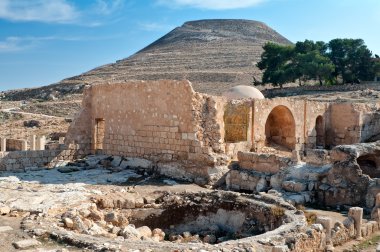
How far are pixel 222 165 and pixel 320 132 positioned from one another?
946 centimetres

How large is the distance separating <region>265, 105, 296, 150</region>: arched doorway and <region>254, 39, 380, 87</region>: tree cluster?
22.9m

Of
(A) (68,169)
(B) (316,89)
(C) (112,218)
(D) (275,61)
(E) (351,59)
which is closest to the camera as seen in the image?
(C) (112,218)

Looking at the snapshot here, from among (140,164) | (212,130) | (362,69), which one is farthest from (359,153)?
(362,69)

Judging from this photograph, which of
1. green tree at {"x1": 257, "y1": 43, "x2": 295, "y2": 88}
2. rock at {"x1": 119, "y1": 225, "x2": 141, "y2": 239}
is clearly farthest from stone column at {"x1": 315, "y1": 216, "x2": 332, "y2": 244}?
green tree at {"x1": 257, "y1": 43, "x2": 295, "y2": 88}

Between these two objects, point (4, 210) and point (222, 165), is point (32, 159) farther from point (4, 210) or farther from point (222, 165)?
point (222, 165)

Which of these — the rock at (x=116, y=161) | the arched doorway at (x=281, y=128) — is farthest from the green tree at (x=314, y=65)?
the rock at (x=116, y=161)

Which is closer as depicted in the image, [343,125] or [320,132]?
[343,125]

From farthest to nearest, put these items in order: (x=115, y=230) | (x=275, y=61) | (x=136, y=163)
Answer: (x=275, y=61)
(x=136, y=163)
(x=115, y=230)

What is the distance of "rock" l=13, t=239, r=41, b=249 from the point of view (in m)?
6.38

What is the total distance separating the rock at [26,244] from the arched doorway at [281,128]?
42.5ft

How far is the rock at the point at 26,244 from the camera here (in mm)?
6379

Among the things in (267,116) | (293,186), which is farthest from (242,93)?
(293,186)

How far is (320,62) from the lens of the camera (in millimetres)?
40594

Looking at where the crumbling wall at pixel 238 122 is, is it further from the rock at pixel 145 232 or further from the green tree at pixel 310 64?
the green tree at pixel 310 64
